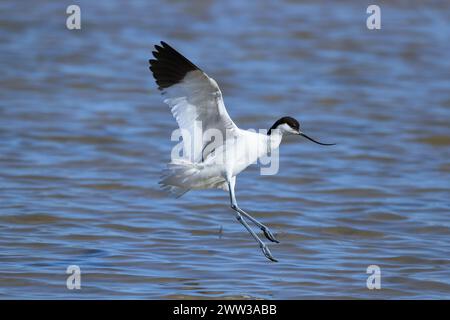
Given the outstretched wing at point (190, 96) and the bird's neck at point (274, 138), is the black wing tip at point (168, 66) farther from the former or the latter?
the bird's neck at point (274, 138)

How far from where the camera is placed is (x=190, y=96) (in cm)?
775

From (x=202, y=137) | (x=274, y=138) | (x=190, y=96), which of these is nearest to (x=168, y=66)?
(x=190, y=96)

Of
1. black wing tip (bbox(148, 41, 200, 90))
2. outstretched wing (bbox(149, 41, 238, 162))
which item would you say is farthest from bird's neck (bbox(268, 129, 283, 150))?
black wing tip (bbox(148, 41, 200, 90))

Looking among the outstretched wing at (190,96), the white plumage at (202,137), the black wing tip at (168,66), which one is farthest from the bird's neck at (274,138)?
the black wing tip at (168,66)

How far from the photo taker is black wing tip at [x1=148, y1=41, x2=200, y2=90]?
299 inches

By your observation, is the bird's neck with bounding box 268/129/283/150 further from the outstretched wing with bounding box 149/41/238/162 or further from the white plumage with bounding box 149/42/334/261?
the outstretched wing with bounding box 149/41/238/162

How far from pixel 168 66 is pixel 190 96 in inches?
11.5

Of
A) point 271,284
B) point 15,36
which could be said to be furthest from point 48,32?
point 271,284

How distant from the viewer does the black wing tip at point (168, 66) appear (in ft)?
24.9

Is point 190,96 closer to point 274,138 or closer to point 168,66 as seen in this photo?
point 168,66

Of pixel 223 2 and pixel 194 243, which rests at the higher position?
pixel 223 2
